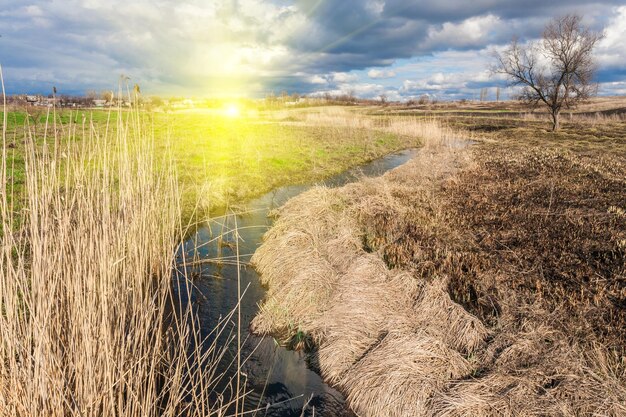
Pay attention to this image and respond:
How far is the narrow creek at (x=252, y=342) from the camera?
4.58 metres

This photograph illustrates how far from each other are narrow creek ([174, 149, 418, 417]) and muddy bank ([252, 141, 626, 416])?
0.23 m

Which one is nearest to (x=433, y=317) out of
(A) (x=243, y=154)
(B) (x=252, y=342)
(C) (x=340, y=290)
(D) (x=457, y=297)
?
(D) (x=457, y=297)

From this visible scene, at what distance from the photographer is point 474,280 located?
636 centimetres

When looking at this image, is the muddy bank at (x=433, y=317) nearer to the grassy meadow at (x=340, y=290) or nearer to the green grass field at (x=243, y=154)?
the grassy meadow at (x=340, y=290)

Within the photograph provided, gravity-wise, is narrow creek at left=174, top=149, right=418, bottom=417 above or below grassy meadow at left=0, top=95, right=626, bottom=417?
below

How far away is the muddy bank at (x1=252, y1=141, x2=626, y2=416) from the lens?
13.0 ft

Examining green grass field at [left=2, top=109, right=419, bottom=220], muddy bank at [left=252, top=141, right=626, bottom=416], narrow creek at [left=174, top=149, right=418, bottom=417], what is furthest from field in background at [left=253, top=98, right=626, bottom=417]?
green grass field at [left=2, top=109, right=419, bottom=220]

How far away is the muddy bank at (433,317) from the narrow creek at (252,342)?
0.76 ft

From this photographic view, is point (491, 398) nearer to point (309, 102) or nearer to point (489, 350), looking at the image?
point (489, 350)

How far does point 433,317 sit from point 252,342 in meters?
2.78

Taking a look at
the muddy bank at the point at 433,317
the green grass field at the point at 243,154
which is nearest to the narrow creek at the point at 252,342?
the muddy bank at the point at 433,317

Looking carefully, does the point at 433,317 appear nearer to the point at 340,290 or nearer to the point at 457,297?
the point at 457,297

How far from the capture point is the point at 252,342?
5723 millimetres

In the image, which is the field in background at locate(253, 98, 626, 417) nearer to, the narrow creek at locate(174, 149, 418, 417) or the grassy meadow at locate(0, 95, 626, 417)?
the grassy meadow at locate(0, 95, 626, 417)
